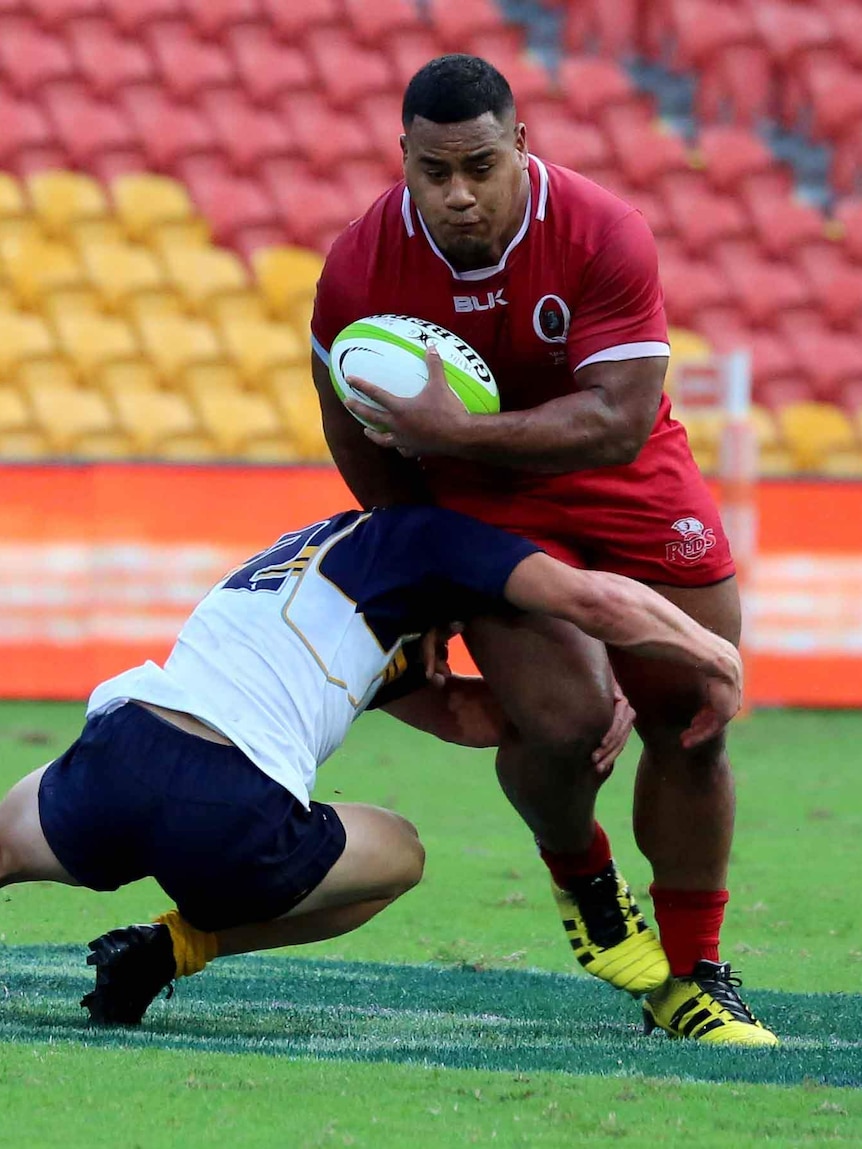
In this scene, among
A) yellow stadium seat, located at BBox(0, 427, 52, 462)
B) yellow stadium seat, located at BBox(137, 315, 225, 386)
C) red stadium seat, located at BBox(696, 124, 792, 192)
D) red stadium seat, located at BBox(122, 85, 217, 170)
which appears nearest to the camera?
yellow stadium seat, located at BBox(0, 427, 52, 462)

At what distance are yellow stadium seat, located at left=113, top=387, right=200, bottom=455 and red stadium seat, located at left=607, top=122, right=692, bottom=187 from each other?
395 cm

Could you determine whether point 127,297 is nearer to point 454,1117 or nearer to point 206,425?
point 206,425

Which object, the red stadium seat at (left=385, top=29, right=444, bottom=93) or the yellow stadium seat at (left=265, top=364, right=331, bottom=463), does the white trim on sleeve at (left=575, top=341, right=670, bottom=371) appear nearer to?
the yellow stadium seat at (left=265, top=364, right=331, bottom=463)

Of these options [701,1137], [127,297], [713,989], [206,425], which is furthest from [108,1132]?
[127,297]

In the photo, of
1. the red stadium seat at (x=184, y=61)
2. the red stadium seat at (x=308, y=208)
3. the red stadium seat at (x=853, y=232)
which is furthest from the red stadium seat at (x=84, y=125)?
the red stadium seat at (x=853, y=232)

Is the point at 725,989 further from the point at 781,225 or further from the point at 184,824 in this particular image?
the point at 781,225

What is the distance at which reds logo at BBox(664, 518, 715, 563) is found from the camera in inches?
168

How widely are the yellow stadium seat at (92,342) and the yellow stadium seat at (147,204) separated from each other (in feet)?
3.15

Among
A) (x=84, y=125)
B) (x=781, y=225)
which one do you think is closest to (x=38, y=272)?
(x=84, y=125)

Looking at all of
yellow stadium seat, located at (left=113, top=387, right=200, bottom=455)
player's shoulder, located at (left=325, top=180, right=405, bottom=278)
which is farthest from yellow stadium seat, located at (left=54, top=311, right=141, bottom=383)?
player's shoulder, located at (left=325, top=180, right=405, bottom=278)

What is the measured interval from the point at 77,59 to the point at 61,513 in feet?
15.4

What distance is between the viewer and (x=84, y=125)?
13016 mm

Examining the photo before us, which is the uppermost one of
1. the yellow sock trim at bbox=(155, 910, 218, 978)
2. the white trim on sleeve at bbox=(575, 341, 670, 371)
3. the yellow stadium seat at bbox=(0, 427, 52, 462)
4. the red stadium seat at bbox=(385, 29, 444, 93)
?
the red stadium seat at bbox=(385, 29, 444, 93)

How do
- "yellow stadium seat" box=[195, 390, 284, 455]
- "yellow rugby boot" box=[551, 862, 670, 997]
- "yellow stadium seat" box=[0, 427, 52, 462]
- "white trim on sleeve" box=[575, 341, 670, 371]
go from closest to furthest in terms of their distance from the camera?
1. "white trim on sleeve" box=[575, 341, 670, 371]
2. "yellow rugby boot" box=[551, 862, 670, 997]
3. "yellow stadium seat" box=[0, 427, 52, 462]
4. "yellow stadium seat" box=[195, 390, 284, 455]
